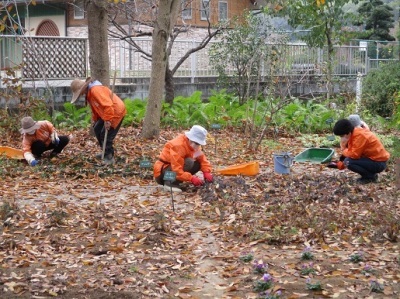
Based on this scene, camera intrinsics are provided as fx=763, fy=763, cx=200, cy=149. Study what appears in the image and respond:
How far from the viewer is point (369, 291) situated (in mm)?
5809

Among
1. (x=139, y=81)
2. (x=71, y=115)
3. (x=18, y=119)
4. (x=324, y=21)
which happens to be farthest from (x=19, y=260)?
(x=324, y=21)

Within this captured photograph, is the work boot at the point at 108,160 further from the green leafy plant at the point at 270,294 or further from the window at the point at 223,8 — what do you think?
the window at the point at 223,8

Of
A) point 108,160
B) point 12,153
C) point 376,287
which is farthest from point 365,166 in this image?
point 12,153

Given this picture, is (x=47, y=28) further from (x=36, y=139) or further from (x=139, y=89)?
(x=36, y=139)

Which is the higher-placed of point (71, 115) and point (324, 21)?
point (324, 21)

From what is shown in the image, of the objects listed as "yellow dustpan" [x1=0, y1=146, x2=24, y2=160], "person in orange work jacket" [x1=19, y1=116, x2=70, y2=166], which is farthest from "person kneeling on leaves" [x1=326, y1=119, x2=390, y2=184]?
"yellow dustpan" [x1=0, y1=146, x2=24, y2=160]

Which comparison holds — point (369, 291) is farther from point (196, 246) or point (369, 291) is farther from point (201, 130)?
point (201, 130)

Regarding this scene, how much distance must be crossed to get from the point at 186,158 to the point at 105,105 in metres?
2.04

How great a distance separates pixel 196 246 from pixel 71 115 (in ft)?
31.5

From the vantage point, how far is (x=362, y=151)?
983cm

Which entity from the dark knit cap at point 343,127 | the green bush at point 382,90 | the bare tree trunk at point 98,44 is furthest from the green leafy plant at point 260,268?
the green bush at point 382,90

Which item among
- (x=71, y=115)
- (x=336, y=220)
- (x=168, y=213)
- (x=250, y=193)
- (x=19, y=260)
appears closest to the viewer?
(x=19, y=260)

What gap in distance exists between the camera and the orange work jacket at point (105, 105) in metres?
10.8

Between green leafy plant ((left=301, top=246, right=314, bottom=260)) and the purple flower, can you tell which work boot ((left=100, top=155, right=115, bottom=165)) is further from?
the purple flower
